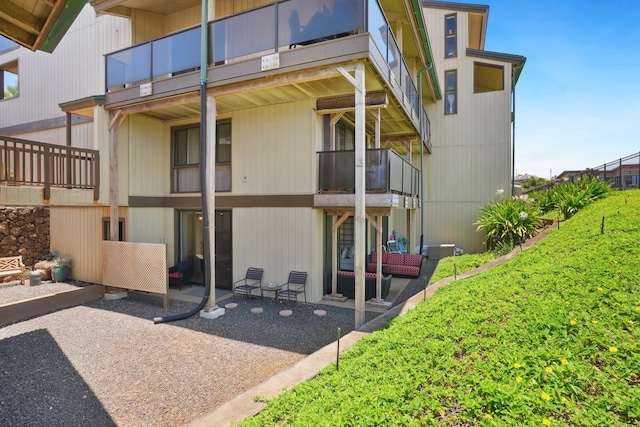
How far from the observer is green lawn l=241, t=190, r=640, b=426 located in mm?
2588

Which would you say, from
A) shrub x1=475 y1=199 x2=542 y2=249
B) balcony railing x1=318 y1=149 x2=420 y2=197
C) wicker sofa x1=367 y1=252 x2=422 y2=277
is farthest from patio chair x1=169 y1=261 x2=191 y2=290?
shrub x1=475 y1=199 x2=542 y2=249

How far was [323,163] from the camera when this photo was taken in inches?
320

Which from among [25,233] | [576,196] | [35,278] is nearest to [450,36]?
[576,196]

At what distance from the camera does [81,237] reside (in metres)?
10.1

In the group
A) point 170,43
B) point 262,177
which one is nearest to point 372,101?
Result: point 262,177

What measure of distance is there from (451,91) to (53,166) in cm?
1546

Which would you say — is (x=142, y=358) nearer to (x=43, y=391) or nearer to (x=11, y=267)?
(x=43, y=391)

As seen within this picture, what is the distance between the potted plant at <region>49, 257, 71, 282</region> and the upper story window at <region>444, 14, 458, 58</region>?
17.4 meters

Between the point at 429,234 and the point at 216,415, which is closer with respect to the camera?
the point at 216,415

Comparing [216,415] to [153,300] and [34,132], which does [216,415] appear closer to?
[153,300]

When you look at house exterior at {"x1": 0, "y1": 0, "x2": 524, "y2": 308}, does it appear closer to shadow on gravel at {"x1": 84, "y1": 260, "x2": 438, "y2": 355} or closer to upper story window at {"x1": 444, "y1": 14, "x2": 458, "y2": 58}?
shadow on gravel at {"x1": 84, "y1": 260, "x2": 438, "y2": 355}

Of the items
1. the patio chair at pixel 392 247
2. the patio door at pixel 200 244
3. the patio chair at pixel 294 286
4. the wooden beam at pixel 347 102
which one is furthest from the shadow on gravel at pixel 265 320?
the wooden beam at pixel 347 102

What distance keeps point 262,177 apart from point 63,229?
7269mm

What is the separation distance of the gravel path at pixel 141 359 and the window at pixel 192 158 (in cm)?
366
